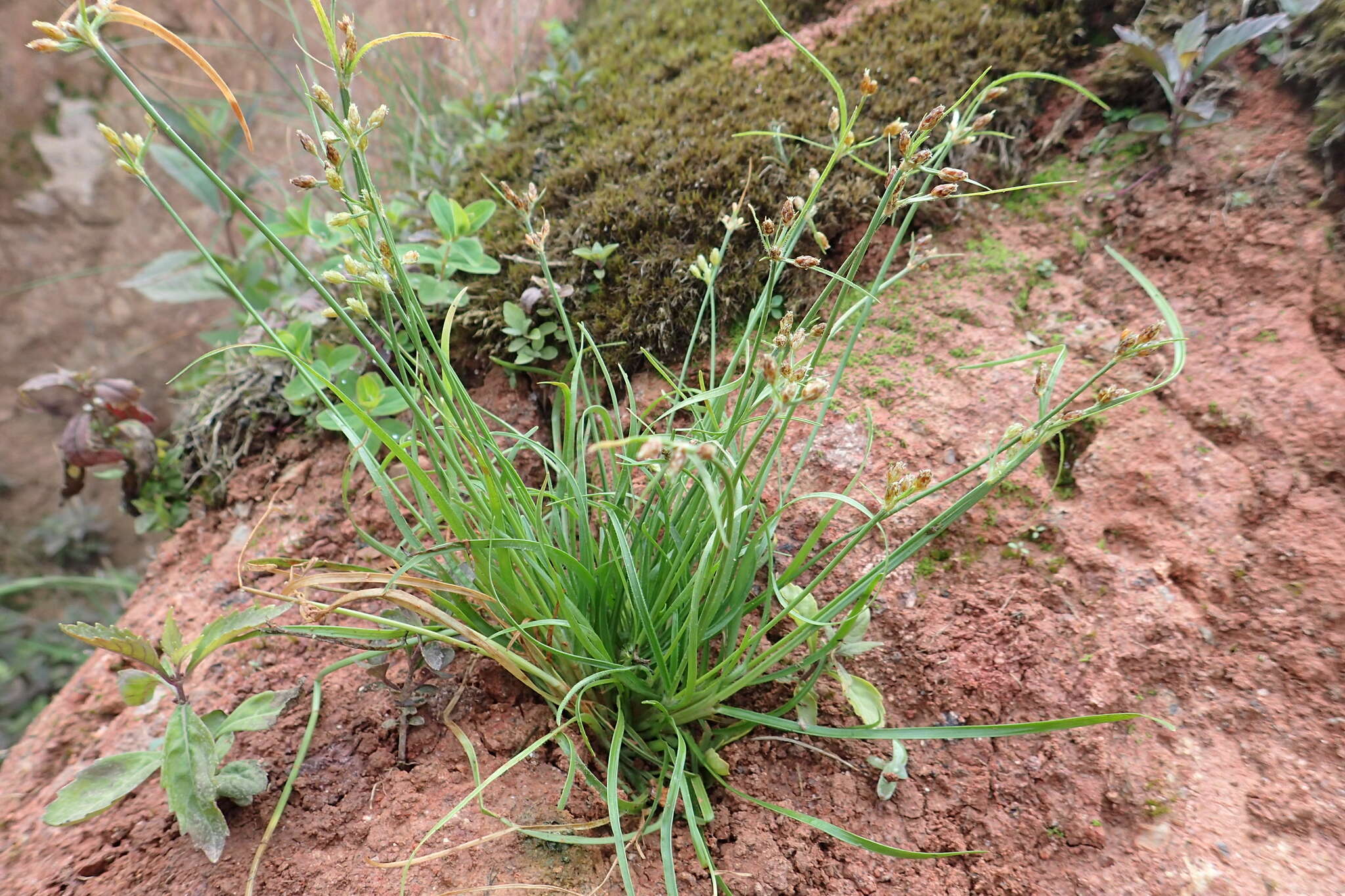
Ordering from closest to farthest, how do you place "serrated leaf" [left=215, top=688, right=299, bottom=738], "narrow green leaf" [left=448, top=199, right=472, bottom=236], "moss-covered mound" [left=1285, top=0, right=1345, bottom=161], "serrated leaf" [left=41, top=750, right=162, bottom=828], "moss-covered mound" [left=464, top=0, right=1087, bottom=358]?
1. "serrated leaf" [left=41, top=750, right=162, bottom=828]
2. "serrated leaf" [left=215, top=688, right=299, bottom=738]
3. "moss-covered mound" [left=1285, top=0, right=1345, bottom=161]
4. "narrow green leaf" [left=448, top=199, right=472, bottom=236]
5. "moss-covered mound" [left=464, top=0, right=1087, bottom=358]

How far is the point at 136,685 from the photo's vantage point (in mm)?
1080

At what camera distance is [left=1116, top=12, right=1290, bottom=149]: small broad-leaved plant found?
1.43 metres

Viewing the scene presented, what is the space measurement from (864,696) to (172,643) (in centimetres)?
110

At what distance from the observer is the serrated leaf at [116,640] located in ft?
3.25

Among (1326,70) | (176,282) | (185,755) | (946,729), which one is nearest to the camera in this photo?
(946,729)

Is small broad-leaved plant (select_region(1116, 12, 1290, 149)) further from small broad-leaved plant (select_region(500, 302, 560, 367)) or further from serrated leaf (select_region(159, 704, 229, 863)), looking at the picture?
serrated leaf (select_region(159, 704, 229, 863))

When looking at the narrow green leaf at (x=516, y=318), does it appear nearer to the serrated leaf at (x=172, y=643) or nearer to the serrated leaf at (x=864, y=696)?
the serrated leaf at (x=172, y=643)

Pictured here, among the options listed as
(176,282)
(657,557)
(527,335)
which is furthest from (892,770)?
(176,282)

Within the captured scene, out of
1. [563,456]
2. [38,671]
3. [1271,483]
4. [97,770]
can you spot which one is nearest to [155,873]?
[97,770]

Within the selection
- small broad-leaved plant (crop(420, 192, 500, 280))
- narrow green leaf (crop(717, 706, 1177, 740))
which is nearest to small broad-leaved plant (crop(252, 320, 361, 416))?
small broad-leaved plant (crop(420, 192, 500, 280))

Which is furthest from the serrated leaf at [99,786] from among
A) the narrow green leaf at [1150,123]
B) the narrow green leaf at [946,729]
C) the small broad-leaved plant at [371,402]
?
the narrow green leaf at [1150,123]

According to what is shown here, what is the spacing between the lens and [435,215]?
5.07 ft

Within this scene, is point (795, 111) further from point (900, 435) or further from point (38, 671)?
point (38, 671)

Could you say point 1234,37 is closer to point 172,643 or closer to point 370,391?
→ point 370,391
